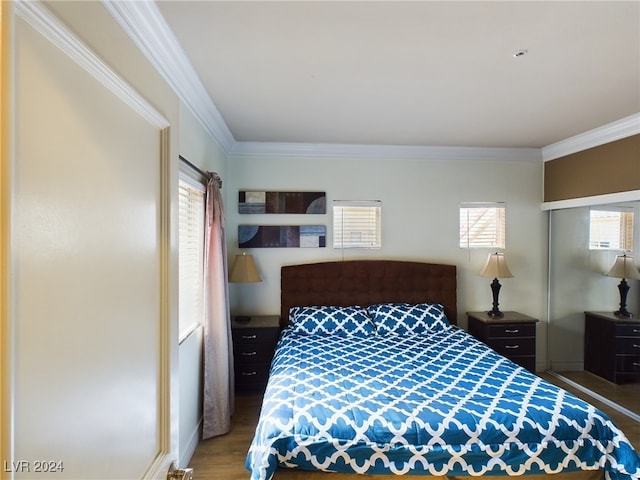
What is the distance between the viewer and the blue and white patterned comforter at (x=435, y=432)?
173 centimetres

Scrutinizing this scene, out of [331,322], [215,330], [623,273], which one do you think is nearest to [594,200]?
[623,273]

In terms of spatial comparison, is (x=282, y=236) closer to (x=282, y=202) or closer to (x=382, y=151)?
(x=282, y=202)

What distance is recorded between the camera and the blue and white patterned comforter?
1733mm

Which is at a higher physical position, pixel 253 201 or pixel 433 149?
pixel 433 149

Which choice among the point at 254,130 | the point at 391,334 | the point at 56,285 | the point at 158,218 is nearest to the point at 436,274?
the point at 391,334

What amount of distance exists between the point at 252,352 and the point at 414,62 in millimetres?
2736

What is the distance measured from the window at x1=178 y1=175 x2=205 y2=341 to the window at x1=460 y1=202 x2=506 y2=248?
281cm

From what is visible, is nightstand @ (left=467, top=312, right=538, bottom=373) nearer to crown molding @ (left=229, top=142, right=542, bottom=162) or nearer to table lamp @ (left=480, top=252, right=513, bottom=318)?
table lamp @ (left=480, top=252, right=513, bottom=318)

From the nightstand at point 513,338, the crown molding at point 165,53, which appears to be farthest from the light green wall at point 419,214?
the crown molding at point 165,53

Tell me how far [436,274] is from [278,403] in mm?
2428

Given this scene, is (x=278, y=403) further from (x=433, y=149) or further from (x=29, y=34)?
(x=433, y=149)

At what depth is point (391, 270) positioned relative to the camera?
3771 mm

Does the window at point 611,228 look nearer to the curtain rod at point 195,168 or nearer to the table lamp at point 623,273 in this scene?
the table lamp at point 623,273

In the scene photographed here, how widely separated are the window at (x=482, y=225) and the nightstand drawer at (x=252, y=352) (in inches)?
94.7
